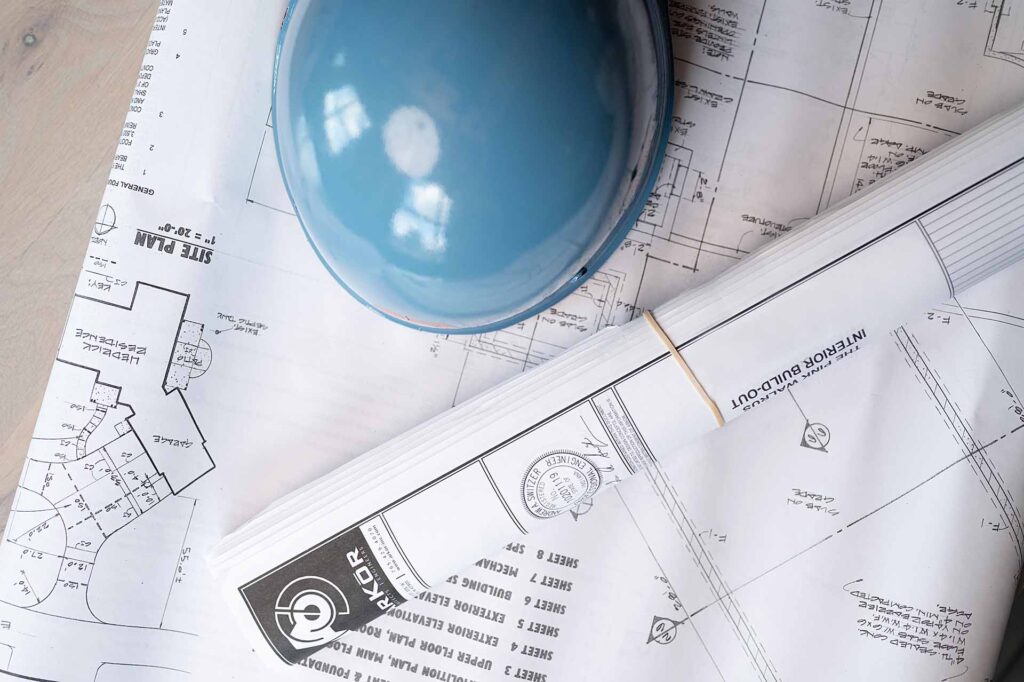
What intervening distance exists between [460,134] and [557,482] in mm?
302

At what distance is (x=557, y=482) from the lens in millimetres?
610

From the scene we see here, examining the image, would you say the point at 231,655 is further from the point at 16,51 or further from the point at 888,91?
the point at 888,91

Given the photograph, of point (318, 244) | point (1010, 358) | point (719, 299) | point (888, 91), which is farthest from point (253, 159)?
point (1010, 358)

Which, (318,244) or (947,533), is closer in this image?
→ (318,244)

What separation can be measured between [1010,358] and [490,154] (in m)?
0.53

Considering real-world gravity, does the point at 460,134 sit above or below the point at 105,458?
above

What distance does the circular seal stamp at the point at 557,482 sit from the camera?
1.99ft

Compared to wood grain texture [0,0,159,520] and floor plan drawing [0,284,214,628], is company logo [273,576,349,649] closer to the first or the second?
floor plan drawing [0,284,214,628]

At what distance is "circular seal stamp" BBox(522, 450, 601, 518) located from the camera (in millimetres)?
606

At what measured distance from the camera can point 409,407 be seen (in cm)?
67

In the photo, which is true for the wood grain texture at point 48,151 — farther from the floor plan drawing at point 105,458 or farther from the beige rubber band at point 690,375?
the beige rubber band at point 690,375

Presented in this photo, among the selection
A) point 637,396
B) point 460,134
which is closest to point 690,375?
point 637,396

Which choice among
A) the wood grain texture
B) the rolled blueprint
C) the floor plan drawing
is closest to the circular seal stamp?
the rolled blueprint

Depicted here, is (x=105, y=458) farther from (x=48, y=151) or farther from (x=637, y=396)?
(x=637, y=396)
